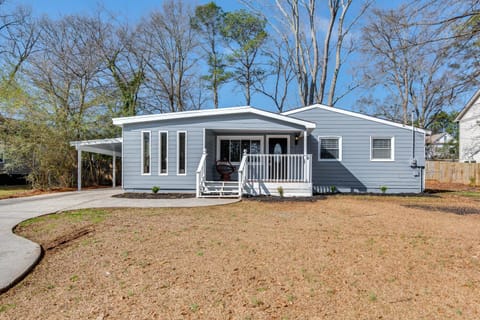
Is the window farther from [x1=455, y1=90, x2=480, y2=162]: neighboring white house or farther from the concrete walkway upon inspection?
[x1=455, y1=90, x2=480, y2=162]: neighboring white house

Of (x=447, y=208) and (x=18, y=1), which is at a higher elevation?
(x=18, y=1)

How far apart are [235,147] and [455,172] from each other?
599 inches

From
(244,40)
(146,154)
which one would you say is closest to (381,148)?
(146,154)

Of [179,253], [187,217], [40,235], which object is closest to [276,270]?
[179,253]

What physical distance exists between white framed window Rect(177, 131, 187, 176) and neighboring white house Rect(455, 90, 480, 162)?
20.1 meters

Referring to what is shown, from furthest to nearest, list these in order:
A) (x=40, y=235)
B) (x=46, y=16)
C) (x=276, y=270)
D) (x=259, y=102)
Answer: (x=259, y=102) → (x=46, y=16) → (x=40, y=235) → (x=276, y=270)

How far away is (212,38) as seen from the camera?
19156 millimetres

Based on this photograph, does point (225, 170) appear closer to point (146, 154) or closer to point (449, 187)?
point (146, 154)

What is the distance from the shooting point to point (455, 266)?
3.04 meters

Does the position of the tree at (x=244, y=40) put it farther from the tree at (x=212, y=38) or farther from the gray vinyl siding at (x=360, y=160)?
the gray vinyl siding at (x=360, y=160)

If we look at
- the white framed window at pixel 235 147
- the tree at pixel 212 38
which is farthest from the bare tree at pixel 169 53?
the white framed window at pixel 235 147

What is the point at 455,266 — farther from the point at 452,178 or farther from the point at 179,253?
the point at 452,178

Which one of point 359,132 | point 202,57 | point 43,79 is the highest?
point 202,57

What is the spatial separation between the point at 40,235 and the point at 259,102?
18.9 meters
